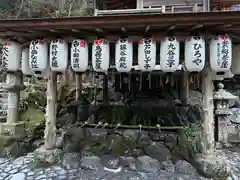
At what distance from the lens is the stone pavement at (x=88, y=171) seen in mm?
4854

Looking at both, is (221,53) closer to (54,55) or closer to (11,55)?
(54,55)

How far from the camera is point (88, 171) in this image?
5.14 metres

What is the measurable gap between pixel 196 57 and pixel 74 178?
399 cm

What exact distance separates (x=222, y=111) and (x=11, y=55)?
7493 mm

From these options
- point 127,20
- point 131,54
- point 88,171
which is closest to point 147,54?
point 131,54

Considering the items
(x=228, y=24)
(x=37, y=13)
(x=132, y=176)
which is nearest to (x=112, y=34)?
(x=228, y=24)

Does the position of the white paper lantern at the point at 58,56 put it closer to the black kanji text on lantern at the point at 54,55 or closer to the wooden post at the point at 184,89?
the black kanji text on lantern at the point at 54,55

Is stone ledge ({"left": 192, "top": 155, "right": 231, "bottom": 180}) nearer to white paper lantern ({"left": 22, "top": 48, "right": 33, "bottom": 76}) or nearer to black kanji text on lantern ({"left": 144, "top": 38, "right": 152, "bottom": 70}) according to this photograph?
black kanji text on lantern ({"left": 144, "top": 38, "right": 152, "bottom": 70})

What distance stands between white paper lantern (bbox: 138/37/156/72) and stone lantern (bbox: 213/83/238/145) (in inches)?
181

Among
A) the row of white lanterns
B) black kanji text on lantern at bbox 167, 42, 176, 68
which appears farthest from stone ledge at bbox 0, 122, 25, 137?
black kanji text on lantern at bbox 167, 42, 176, 68

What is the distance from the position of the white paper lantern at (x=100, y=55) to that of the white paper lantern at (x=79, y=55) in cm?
24

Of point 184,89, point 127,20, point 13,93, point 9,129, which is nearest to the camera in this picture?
point 127,20

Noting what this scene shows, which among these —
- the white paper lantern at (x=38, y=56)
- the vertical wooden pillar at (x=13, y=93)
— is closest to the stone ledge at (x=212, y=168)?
the white paper lantern at (x=38, y=56)

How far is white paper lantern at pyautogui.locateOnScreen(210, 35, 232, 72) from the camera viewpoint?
4.38 m
